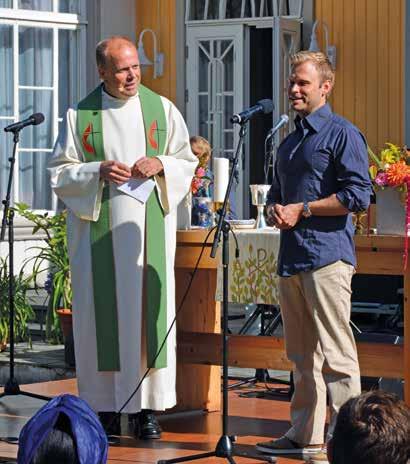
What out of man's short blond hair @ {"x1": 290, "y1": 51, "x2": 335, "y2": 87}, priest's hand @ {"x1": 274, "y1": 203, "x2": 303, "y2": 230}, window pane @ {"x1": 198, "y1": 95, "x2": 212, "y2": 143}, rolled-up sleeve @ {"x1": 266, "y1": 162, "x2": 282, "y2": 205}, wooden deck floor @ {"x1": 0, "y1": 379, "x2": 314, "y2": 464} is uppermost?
window pane @ {"x1": 198, "y1": 95, "x2": 212, "y2": 143}

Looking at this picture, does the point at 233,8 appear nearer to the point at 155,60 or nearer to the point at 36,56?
the point at 155,60

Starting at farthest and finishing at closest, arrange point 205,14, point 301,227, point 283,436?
point 205,14 < point 283,436 < point 301,227

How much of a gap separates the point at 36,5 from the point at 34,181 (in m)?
1.73

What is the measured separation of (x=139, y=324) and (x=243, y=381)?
74.4 inches

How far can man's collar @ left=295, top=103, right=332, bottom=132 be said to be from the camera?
5902mm

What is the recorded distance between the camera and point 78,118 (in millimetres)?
6586

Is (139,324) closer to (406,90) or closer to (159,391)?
(159,391)

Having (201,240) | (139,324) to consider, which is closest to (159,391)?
(139,324)

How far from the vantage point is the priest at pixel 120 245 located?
21.4 feet

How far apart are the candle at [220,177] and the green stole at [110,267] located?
526 millimetres

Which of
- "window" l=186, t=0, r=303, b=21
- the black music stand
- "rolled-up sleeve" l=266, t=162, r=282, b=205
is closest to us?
"rolled-up sleeve" l=266, t=162, r=282, b=205

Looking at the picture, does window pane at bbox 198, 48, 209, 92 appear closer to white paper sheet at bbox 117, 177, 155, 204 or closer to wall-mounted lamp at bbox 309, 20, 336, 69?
wall-mounted lamp at bbox 309, 20, 336, 69

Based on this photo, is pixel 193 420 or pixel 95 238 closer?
pixel 95 238

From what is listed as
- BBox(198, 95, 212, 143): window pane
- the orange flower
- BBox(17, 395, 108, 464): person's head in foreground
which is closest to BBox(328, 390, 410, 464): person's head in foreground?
BBox(17, 395, 108, 464): person's head in foreground
